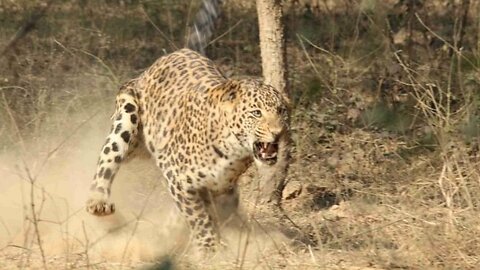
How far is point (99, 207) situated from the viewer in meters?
A: 7.71

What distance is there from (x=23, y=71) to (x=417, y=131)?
3792 millimetres

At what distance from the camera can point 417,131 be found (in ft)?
32.9

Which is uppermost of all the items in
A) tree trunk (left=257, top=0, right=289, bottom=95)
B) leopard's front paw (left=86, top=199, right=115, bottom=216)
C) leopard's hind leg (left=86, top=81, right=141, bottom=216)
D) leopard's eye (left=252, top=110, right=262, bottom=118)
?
tree trunk (left=257, top=0, right=289, bottom=95)

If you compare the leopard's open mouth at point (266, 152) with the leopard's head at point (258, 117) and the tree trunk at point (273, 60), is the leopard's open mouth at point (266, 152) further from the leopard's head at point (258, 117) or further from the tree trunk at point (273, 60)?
the tree trunk at point (273, 60)

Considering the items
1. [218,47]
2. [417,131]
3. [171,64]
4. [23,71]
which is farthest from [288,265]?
[218,47]

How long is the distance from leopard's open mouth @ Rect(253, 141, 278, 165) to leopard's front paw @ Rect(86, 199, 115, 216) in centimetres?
124

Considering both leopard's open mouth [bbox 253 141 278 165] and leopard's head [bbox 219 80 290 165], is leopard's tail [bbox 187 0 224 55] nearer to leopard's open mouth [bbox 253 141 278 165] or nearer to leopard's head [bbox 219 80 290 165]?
leopard's head [bbox 219 80 290 165]

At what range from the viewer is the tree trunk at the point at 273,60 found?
8539 millimetres

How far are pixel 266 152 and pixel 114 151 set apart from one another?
1465 millimetres

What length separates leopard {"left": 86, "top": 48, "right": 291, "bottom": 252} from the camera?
7.02 m

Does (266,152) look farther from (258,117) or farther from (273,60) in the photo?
(273,60)

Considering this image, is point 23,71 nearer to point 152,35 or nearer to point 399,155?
point 152,35

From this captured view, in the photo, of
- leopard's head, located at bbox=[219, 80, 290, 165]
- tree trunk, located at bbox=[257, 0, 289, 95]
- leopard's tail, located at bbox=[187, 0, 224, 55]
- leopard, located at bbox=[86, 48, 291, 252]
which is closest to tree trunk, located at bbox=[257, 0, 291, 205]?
tree trunk, located at bbox=[257, 0, 289, 95]

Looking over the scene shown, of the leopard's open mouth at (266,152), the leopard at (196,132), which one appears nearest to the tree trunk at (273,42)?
the leopard at (196,132)
